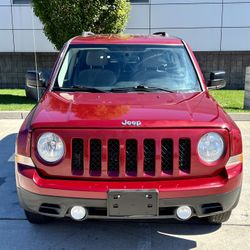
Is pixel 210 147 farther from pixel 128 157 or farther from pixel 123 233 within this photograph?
pixel 123 233

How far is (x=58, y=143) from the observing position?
302cm

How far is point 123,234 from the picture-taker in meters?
3.59

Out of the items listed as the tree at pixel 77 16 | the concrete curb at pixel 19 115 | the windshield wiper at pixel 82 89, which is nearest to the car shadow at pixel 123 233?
the windshield wiper at pixel 82 89

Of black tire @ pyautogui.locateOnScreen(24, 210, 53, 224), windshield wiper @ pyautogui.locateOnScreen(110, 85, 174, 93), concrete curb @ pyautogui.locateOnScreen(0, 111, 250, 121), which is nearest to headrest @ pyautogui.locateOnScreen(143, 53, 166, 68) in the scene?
windshield wiper @ pyautogui.locateOnScreen(110, 85, 174, 93)

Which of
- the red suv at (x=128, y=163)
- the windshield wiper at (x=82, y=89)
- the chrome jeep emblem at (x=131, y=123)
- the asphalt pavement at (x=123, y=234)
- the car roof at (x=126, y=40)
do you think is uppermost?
the car roof at (x=126, y=40)

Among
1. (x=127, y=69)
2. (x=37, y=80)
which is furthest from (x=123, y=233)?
(x=37, y=80)

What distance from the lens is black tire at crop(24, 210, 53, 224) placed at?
3.63m

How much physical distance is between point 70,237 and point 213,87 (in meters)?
2.39

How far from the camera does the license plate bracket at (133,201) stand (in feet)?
9.58

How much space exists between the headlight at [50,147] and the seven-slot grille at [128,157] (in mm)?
110

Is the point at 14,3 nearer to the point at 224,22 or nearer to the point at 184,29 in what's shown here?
the point at 184,29

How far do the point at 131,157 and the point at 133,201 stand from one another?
1.11 feet

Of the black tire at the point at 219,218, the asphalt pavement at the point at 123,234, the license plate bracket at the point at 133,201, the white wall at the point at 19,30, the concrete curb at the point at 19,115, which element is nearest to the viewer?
the license plate bracket at the point at 133,201

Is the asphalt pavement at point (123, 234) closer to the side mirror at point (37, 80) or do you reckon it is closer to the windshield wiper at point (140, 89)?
the windshield wiper at point (140, 89)
